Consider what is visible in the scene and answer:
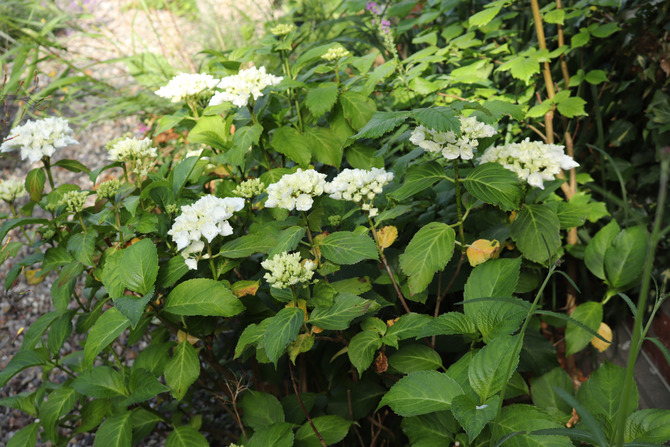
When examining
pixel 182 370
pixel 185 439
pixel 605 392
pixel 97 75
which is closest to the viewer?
pixel 605 392

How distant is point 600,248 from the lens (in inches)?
62.7

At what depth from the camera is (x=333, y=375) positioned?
1645 mm

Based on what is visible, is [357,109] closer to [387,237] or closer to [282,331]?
[387,237]

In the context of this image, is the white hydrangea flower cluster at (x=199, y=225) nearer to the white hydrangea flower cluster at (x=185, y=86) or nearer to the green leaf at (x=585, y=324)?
the white hydrangea flower cluster at (x=185, y=86)

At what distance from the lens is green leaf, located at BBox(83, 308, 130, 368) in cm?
128

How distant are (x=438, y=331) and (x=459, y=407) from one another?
21 centimetres

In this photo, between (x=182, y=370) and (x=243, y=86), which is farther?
(x=243, y=86)

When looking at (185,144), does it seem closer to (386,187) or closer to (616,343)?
(386,187)

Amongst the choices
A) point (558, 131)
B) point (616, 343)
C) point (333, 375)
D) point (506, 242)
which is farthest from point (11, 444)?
point (558, 131)

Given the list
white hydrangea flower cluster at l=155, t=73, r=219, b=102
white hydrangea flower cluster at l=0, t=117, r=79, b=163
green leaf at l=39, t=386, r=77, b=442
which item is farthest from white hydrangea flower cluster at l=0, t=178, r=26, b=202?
green leaf at l=39, t=386, r=77, b=442

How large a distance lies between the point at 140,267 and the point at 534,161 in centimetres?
102

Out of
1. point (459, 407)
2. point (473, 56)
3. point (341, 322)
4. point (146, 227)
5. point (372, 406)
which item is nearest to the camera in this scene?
point (459, 407)

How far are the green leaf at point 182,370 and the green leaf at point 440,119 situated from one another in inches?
32.7

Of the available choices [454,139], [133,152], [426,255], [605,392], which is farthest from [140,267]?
[605,392]
